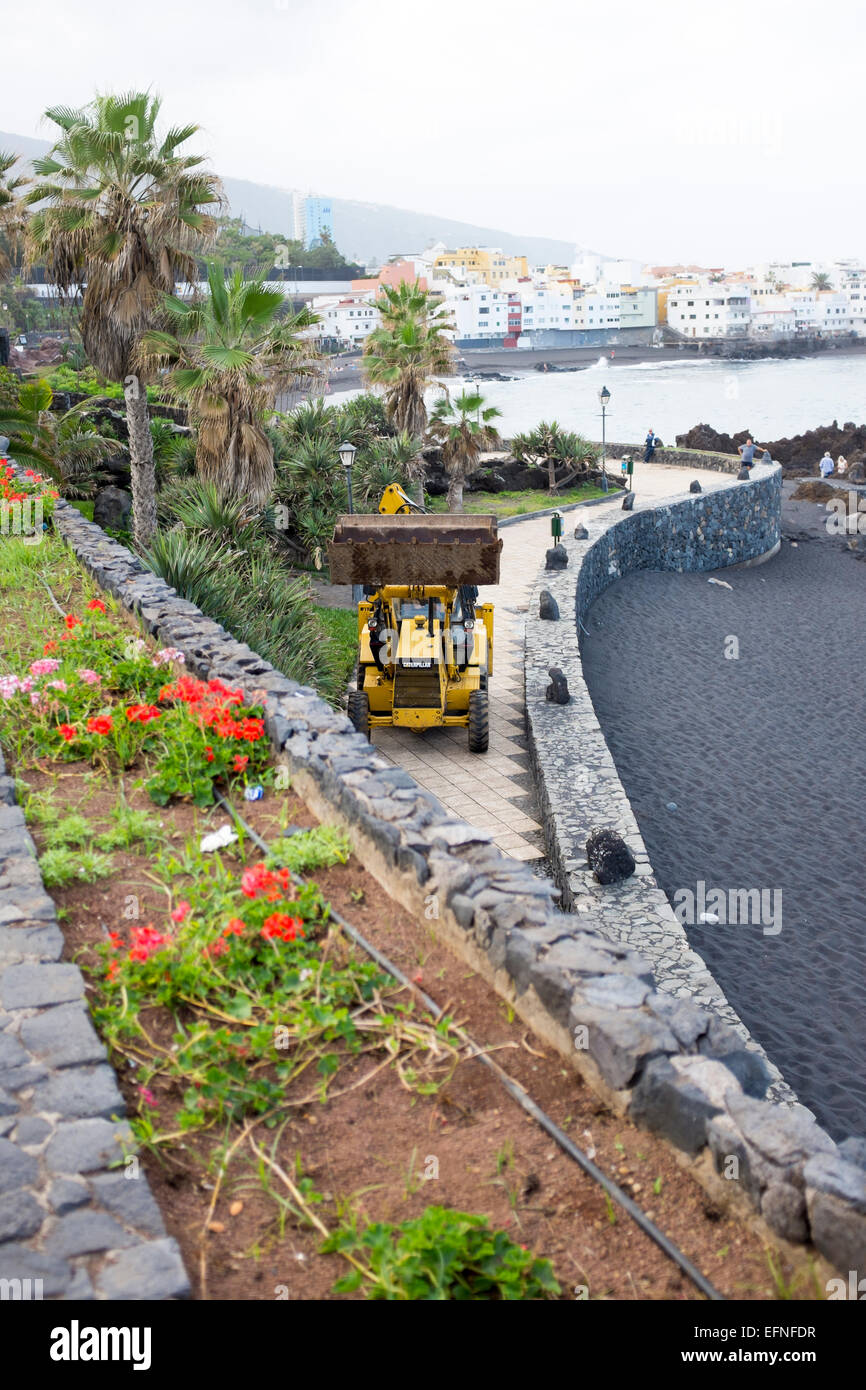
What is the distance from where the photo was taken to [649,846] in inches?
518

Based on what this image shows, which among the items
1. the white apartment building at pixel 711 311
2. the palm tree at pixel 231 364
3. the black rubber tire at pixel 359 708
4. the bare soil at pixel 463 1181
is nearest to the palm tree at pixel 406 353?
the palm tree at pixel 231 364

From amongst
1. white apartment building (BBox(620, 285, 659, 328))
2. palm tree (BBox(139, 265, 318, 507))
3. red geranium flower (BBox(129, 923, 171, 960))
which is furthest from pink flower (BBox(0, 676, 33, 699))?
white apartment building (BBox(620, 285, 659, 328))

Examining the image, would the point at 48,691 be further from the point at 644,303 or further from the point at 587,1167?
the point at 644,303

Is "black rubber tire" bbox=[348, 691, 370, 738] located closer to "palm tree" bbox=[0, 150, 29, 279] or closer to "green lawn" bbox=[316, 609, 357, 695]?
"green lawn" bbox=[316, 609, 357, 695]

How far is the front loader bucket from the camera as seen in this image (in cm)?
1356

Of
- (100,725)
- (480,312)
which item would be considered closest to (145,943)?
(100,725)

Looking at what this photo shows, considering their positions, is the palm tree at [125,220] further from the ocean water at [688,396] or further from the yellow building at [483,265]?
the yellow building at [483,265]

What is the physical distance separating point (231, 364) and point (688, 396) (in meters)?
92.2

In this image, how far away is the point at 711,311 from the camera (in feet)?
447

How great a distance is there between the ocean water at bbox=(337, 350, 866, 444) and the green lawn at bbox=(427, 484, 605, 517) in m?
31.6

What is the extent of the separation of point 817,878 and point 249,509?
10.9m

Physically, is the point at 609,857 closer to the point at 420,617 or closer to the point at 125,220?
the point at 420,617

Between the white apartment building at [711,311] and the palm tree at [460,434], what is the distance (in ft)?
385
